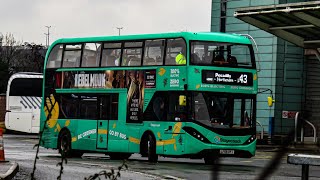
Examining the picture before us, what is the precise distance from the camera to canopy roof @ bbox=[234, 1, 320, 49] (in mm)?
35188

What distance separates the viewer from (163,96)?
949 inches

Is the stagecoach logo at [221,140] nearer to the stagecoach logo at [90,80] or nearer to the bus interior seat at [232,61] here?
the bus interior seat at [232,61]

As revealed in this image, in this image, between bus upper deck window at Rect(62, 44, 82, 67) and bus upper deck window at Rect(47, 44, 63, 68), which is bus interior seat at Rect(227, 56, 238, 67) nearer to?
bus upper deck window at Rect(62, 44, 82, 67)

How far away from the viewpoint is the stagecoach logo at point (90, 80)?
26.0 m

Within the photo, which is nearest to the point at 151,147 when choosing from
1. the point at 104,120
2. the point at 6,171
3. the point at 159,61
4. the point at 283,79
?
the point at 104,120

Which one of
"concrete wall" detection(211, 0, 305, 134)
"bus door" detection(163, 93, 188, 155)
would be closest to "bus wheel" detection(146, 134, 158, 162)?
"bus door" detection(163, 93, 188, 155)

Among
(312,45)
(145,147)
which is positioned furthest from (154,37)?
(312,45)

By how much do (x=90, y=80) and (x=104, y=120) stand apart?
4.32 feet

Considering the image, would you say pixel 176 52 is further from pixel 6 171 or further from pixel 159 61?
pixel 6 171

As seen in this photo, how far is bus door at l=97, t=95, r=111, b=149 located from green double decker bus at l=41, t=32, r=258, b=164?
3 cm

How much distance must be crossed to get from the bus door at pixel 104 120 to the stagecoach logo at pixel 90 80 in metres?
0.46

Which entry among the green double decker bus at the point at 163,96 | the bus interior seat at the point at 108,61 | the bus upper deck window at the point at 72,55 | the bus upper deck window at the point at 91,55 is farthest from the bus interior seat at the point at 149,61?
the bus upper deck window at the point at 72,55

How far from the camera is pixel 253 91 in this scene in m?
25.0

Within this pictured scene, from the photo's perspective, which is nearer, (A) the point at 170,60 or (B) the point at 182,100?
(B) the point at 182,100
